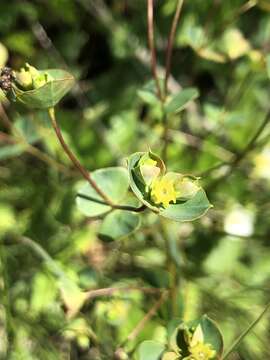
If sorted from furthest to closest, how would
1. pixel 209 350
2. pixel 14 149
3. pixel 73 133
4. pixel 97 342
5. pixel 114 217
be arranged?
pixel 73 133
pixel 14 149
pixel 97 342
pixel 114 217
pixel 209 350

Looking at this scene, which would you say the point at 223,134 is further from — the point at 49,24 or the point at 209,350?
the point at 209,350

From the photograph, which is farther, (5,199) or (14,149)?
(5,199)

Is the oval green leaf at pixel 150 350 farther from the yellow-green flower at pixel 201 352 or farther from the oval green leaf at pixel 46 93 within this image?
the oval green leaf at pixel 46 93

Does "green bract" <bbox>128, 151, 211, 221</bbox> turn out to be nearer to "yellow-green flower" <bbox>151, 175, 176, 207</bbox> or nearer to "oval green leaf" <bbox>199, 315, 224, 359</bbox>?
"yellow-green flower" <bbox>151, 175, 176, 207</bbox>

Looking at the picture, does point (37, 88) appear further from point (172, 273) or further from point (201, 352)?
point (172, 273)

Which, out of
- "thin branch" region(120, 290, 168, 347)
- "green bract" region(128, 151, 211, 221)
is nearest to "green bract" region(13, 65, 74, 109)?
"green bract" region(128, 151, 211, 221)

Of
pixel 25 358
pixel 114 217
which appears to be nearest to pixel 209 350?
pixel 114 217
